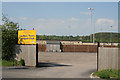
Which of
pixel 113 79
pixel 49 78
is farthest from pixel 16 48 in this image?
pixel 113 79

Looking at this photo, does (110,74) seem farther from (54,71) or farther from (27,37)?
(27,37)

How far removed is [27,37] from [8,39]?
7.52 ft

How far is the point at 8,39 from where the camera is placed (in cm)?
2100

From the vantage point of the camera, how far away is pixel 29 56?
20.0 metres

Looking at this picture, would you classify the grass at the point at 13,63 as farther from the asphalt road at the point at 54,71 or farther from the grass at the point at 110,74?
the grass at the point at 110,74

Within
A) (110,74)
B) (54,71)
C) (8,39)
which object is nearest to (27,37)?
(8,39)

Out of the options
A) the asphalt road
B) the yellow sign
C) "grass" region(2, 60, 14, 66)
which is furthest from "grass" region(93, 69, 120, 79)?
"grass" region(2, 60, 14, 66)

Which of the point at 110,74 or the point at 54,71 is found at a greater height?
the point at 110,74

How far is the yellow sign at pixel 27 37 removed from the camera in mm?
20672

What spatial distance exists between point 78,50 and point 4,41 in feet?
104

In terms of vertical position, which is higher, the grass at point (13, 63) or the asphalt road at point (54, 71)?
the grass at point (13, 63)

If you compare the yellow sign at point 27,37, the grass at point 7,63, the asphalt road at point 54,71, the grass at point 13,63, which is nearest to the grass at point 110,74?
the asphalt road at point 54,71

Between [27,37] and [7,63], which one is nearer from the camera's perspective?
[7,63]

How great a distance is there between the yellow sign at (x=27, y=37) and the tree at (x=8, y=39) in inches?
34.9
